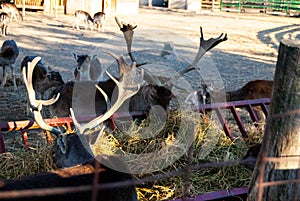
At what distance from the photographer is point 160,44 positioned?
59.9 ft

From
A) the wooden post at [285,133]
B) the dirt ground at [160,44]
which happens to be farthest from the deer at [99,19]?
the wooden post at [285,133]

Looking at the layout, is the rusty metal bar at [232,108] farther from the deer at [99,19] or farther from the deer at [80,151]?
the deer at [99,19]

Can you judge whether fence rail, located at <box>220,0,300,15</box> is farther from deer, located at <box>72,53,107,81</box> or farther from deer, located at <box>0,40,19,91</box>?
deer, located at <box>72,53,107,81</box>

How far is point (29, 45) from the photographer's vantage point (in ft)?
54.2

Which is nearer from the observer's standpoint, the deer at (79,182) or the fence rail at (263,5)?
the deer at (79,182)

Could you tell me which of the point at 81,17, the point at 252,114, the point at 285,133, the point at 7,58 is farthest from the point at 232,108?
the point at 81,17

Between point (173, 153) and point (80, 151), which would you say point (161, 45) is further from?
point (80, 151)

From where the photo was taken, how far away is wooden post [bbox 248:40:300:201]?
294 centimetres

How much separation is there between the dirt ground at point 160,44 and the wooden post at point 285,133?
6.46 meters

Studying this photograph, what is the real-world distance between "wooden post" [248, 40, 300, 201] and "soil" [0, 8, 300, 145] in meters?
6.38

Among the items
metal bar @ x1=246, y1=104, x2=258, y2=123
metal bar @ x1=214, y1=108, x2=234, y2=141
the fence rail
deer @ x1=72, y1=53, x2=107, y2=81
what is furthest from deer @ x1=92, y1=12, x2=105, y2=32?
the fence rail

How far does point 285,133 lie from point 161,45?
49.9ft

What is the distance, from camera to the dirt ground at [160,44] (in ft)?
41.0

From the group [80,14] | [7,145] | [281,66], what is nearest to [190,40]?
[80,14]
